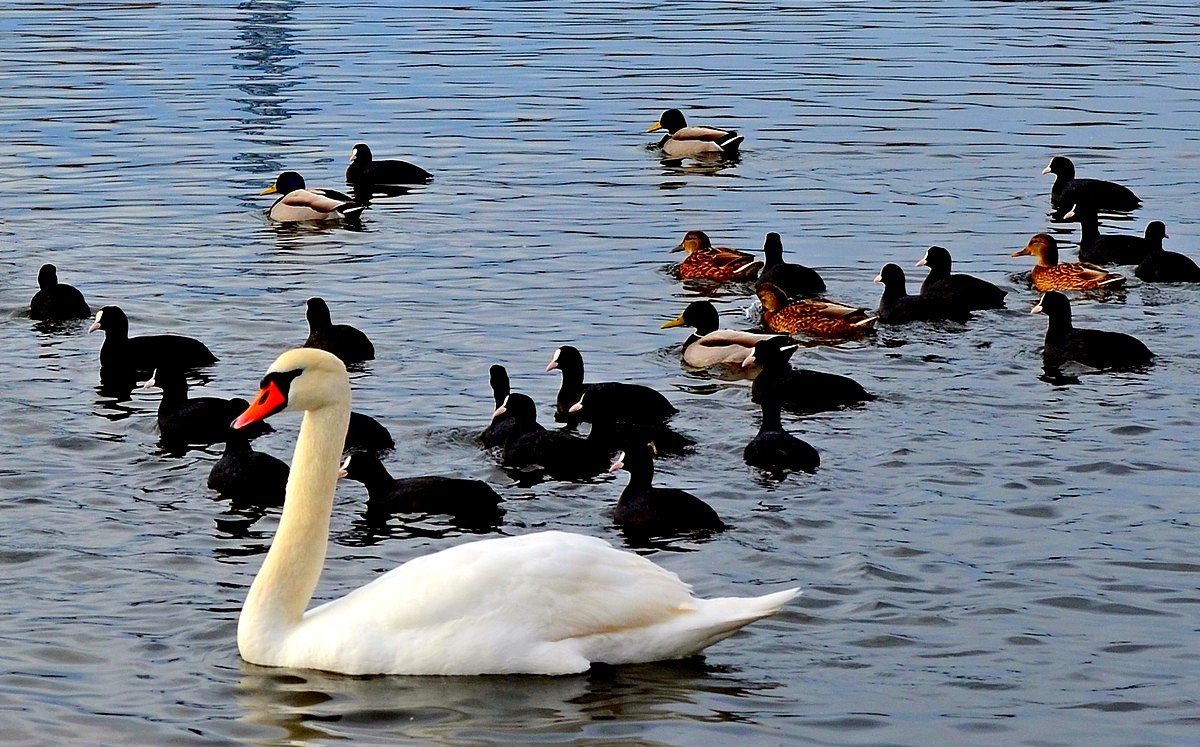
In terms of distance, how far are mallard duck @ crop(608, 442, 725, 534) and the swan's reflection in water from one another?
210 cm

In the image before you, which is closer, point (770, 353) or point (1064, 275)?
point (770, 353)

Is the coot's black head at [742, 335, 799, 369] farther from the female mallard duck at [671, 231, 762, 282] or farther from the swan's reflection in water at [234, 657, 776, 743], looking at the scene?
the swan's reflection in water at [234, 657, 776, 743]

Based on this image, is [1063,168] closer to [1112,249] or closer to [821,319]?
[1112,249]

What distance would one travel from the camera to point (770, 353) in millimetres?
15078

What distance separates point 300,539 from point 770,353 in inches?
244

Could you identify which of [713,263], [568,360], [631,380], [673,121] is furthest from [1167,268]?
[673,121]

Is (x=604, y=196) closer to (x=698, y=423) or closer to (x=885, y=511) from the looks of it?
(x=698, y=423)

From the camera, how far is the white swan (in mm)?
9211

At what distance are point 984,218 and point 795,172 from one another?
3972 millimetres

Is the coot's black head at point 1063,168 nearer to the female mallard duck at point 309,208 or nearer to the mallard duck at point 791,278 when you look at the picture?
the mallard duck at point 791,278

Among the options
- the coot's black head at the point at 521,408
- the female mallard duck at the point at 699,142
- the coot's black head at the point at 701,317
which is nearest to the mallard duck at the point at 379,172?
the female mallard duck at the point at 699,142

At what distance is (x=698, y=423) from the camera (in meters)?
14.6

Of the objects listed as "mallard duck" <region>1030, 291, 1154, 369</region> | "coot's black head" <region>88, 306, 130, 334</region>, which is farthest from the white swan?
"mallard duck" <region>1030, 291, 1154, 369</region>

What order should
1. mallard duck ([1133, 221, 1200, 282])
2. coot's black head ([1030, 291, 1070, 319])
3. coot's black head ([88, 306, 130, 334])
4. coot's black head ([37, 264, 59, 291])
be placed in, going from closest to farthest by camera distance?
1. coot's black head ([88, 306, 130, 334])
2. coot's black head ([1030, 291, 1070, 319])
3. coot's black head ([37, 264, 59, 291])
4. mallard duck ([1133, 221, 1200, 282])
